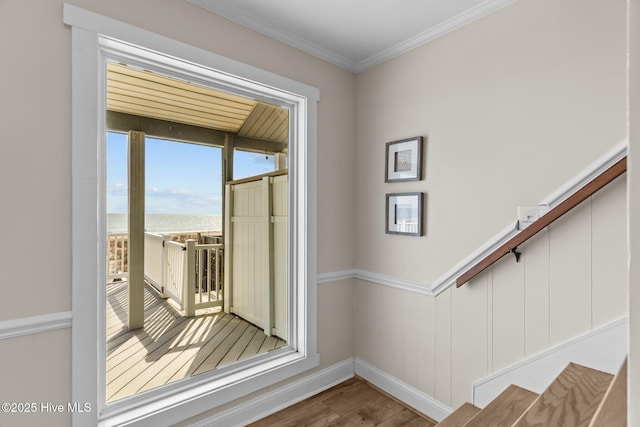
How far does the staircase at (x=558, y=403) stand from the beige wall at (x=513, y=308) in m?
0.17

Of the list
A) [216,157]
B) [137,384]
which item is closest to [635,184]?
[216,157]

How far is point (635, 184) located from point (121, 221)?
6.47 ft

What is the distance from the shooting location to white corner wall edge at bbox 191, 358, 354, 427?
6.40 feet

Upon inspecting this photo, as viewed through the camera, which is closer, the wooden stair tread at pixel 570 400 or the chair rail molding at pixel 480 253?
the wooden stair tread at pixel 570 400

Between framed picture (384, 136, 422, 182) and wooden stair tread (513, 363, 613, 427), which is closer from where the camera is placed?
wooden stair tread (513, 363, 613, 427)

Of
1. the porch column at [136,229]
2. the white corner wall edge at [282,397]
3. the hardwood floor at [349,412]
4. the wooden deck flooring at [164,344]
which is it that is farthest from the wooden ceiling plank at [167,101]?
the hardwood floor at [349,412]

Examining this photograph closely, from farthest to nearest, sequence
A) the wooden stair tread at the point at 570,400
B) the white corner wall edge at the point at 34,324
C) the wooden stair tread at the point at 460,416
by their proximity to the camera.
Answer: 1. the wooden stair tread at the point at 460,416
2. the white corner wall edge at the point at 34,324
3. the wooden stair tread at the point at 570,400

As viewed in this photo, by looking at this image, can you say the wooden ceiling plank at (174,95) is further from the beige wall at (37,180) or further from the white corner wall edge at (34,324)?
the white corner wall edge at (34,324)

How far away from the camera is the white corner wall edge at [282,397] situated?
6.40 ft

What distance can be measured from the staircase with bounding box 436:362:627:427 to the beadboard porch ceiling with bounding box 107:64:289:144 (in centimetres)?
201

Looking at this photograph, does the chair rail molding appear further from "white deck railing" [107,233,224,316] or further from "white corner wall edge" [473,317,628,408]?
"white deck railing" [107,233,224,316]

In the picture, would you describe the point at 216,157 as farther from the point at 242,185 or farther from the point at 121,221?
the point at 121,221

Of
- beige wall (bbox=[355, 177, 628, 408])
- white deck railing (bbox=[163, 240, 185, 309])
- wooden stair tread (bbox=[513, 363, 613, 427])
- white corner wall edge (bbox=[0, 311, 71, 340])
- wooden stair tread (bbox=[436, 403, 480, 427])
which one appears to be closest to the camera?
wooden stair tread (bbox=[513, 363, 613, 427])

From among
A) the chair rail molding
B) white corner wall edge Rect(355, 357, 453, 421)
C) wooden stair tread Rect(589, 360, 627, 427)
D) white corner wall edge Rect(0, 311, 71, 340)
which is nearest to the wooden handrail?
the chair rail molding
